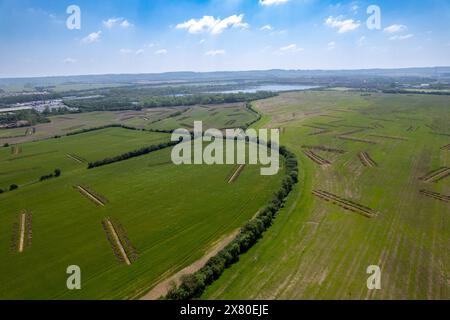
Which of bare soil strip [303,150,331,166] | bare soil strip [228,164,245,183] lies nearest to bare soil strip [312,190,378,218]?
bare soil strip [228,164,245,183]

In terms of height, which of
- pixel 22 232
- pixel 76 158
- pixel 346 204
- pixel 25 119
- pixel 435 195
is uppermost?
pixel 25 119

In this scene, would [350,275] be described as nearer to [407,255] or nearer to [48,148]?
[407,255]

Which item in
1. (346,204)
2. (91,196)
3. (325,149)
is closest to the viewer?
(346,204)

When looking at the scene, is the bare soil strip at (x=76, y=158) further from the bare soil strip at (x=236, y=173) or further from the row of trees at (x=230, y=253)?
the row of trees at (x=230, y=253)

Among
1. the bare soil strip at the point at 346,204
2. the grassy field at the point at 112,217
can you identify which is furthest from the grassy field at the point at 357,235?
the grassy field at the point at 112,217

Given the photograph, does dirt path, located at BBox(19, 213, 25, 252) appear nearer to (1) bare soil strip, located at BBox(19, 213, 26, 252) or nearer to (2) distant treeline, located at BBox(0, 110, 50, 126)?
(1) bare soil strip, located at BBox(19, 213, 26, 252)

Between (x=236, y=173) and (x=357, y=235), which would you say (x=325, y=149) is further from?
(x=357, y=235)

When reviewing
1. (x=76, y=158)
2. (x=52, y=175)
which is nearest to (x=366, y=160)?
(x=52, y=175)
